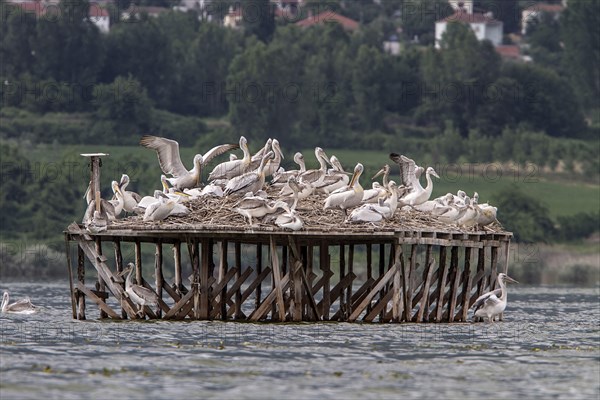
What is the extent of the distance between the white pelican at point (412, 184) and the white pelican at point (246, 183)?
3.76m

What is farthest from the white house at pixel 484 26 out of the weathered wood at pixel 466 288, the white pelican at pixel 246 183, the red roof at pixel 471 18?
the white pelican at pixel 246 183

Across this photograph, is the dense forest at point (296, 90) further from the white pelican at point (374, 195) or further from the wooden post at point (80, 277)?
the white pelican at point (374, 195)

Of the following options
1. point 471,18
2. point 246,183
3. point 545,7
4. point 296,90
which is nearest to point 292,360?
point 246,183

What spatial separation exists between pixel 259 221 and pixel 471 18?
13130 cm

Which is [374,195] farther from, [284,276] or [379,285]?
[284,276]

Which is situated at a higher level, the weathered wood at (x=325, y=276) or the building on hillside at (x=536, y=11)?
the building on hillside at (x=536, y=11)

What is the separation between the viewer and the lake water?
35656mm

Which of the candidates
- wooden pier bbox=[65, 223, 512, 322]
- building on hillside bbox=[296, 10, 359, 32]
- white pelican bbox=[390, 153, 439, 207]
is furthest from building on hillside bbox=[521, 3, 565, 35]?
wooden pier bbox=[65, 223, 512, 322]

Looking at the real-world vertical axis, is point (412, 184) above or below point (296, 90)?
above

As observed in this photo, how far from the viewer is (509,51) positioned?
169 m

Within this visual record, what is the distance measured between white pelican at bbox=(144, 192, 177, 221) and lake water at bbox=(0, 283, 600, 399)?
8.40 ft

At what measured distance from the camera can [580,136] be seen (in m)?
129

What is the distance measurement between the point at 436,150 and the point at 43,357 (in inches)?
3112

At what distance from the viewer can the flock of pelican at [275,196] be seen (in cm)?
4606
